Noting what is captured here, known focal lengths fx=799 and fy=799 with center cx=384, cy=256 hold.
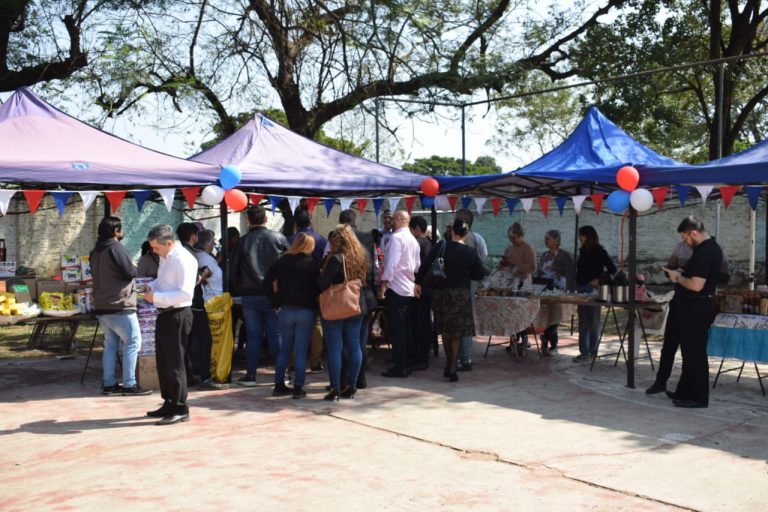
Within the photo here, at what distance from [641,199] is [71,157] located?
18.5 ft

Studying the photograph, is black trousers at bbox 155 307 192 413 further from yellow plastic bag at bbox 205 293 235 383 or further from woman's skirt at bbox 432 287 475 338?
woman's skirt at bbox 432 287 475 338

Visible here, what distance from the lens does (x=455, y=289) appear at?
8.35m

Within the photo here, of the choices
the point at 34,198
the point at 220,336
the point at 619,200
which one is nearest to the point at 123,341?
the point at 220,336

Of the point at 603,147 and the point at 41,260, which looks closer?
the point at 603,147

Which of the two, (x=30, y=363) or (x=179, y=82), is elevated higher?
(x=179, y=82)

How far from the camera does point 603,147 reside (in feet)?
31.9

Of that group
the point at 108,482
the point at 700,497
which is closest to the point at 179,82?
the point at 108,482

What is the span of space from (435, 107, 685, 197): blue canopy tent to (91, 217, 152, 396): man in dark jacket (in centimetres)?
403

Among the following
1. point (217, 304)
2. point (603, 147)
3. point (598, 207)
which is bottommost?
point (217, 304)

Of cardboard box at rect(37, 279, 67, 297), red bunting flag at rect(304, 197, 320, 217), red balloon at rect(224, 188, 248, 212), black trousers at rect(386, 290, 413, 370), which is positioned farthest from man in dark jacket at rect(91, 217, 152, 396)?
red bunting flag at rect(304, 197, 320, 217)

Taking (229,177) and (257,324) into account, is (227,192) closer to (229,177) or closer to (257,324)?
(229,177)

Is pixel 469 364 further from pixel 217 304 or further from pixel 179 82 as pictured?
pixel 179 82

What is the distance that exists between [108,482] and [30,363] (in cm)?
Answer: 524

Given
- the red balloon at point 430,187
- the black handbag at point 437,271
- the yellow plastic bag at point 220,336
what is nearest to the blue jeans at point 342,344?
the black handbag at point 437,271
